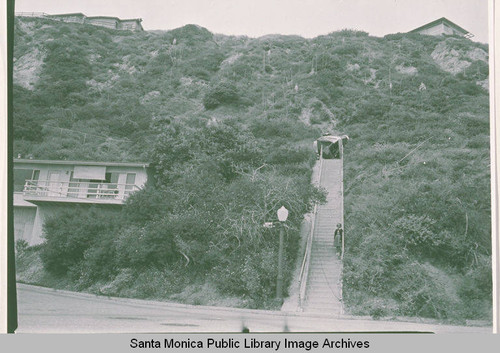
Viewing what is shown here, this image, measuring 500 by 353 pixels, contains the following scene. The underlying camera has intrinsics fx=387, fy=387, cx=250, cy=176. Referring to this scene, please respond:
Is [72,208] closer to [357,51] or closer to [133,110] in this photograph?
[133,110]

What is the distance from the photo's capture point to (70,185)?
716 inches

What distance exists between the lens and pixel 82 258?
14.4 meters

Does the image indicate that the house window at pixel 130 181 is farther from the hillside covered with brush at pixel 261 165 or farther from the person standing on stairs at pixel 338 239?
the person standing on stairs at pixel 338 239

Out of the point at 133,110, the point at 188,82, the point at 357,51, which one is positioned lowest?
the point at 133,110

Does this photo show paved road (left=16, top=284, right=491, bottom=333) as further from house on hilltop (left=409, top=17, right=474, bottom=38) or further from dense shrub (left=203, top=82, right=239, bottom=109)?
dense shrub (left=203, top=82, right=239, bottom=109)

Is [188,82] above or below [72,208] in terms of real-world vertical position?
above

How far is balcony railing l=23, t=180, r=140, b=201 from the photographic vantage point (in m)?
17.1

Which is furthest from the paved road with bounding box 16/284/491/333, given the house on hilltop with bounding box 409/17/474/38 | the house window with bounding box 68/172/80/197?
the house on hilltop with bounding box 409/17/474/38

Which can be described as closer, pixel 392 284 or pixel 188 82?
pixel 392 284

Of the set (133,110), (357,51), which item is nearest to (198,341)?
(133,110)

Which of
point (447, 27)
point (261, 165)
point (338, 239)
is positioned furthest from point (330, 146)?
point (338, 239)

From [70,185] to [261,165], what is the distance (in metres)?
9.03

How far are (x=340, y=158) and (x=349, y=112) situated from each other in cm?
644

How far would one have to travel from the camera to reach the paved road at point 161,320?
30.6 ft
